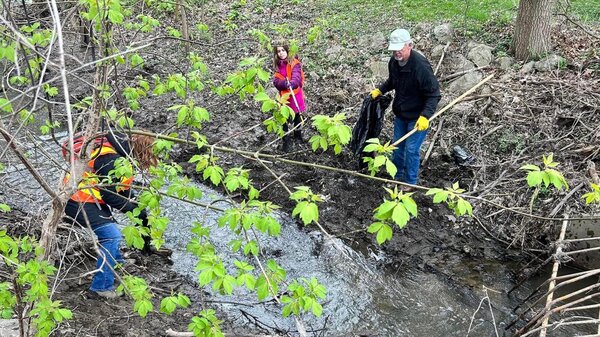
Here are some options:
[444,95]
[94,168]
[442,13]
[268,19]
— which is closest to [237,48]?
[268,19]

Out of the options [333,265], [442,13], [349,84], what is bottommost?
[333,265]

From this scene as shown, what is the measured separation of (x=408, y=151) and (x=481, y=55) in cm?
359

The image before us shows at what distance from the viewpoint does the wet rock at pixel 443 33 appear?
31.3 feet

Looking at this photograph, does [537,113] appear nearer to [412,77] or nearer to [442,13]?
[412,77]

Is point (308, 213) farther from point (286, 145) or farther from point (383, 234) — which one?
point (286, 145)

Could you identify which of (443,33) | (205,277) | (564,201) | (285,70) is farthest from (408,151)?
(443,33)

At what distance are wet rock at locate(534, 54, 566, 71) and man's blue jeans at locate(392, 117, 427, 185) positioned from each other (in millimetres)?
3212

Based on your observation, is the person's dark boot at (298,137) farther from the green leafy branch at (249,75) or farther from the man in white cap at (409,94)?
the green leafy branch at (249,75)

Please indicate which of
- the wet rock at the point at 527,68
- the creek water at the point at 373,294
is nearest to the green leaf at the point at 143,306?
the creek water at the point at 373,294

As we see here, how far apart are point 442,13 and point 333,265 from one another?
7613 mm

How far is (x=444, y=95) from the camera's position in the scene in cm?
811

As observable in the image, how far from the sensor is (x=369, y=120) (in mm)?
6605

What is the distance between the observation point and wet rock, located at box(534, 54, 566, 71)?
8047 mm

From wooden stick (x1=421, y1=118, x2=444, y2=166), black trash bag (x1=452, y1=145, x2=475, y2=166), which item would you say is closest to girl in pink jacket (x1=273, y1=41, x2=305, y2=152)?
wooden stick (x1=421, y1=118, x2=444, y2=166)
